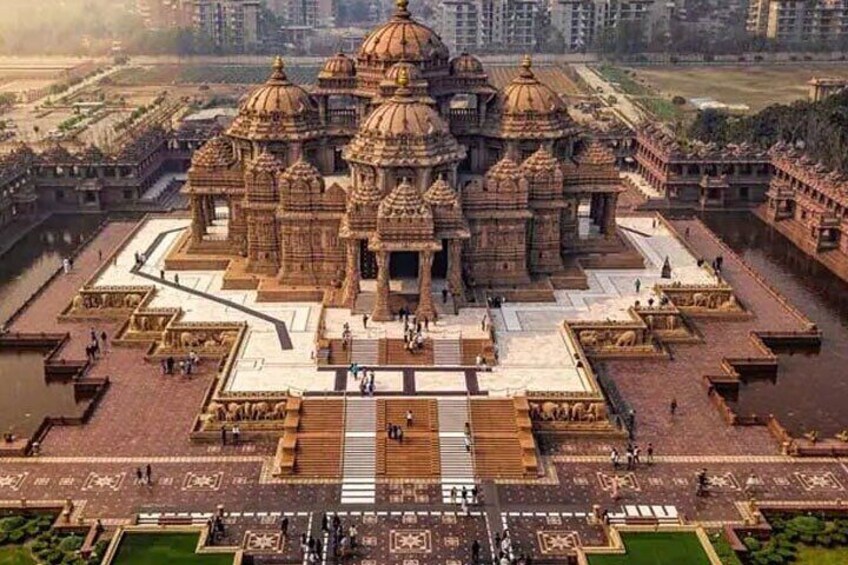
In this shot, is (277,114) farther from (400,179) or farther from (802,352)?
(802,352)

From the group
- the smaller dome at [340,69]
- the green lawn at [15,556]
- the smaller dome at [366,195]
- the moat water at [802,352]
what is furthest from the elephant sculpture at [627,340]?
the green lawn at [15,556]

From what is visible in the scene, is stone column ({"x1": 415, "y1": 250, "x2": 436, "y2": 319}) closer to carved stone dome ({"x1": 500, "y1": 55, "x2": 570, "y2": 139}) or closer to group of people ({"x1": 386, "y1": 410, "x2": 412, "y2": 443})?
group of people ({"x1": 386, "y1": 410, "x2": 412, "y2": 443})

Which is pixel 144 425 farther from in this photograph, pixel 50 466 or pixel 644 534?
pixel 644 534

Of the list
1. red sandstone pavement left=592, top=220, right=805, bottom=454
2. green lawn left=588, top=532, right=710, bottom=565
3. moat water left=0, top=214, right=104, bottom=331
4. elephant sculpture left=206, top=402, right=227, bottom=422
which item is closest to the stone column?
red sandstone pavement left=592, top=220, right=805, bottom=454

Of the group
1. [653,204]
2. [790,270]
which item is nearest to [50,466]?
[790,270]

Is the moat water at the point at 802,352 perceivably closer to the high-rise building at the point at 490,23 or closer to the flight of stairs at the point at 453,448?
the flight of stairs at the point at 453,448

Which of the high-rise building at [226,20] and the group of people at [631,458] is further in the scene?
the high-rise building at [226,20]
